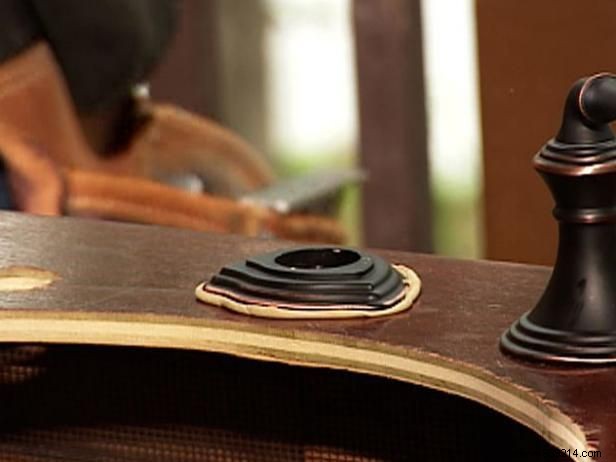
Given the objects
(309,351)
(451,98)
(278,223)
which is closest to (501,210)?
(309,351)

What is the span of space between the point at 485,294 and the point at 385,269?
0.07 metres

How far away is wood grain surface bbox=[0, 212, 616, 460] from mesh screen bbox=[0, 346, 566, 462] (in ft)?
0.21

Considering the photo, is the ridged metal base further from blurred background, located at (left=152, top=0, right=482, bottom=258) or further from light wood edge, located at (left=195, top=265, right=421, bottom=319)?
blurred background, located at (left=152, top=0, right=482, bottom=258)

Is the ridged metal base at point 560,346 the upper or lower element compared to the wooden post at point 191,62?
upper

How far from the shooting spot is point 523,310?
1.13 m

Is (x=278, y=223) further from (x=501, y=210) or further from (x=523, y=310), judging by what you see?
(x=523, y=310)

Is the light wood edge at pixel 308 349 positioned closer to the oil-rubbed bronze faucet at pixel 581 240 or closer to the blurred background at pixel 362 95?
the oil-rubbed bronze faucet at pixel 581 240

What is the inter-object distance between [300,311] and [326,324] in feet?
0.08

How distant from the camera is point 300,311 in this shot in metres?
1.12

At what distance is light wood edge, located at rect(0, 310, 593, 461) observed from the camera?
0.97 meters

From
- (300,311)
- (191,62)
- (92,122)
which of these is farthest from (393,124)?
(300,311)

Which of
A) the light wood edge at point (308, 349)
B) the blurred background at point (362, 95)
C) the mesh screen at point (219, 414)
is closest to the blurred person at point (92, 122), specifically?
the blurred background at point (362, 95)

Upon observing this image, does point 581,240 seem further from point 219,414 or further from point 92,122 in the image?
point 92,122

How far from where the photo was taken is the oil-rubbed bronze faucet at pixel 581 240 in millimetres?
1002
